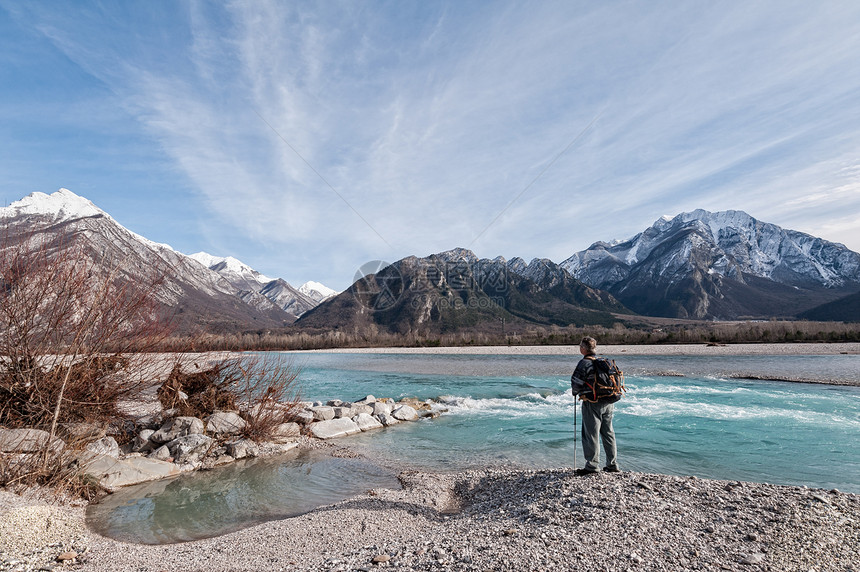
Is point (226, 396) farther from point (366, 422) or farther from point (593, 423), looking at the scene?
point (593, 423)

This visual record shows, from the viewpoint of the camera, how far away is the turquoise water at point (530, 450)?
8.52 m

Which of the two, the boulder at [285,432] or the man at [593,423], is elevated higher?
the man at [593,423]

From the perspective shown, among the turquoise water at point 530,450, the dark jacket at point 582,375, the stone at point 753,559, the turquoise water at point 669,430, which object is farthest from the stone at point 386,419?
the stone at point 753,559

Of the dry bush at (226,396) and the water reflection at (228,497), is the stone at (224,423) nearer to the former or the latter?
the dry bush at (226,396)

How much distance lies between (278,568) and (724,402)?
22.7 metres

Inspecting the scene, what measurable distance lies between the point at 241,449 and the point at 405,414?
7729mm

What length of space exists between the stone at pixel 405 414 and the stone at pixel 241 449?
6.85 meters

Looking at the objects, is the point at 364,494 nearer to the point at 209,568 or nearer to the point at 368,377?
Answer: the point at 209,568

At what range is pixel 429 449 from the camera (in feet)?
43.9

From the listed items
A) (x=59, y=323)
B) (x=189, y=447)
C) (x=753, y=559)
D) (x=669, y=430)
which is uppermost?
(x=59, y=323)

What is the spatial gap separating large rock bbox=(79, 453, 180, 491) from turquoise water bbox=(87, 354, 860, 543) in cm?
36

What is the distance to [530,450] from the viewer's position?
12766mm

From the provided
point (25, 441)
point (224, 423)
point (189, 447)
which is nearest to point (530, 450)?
point (224, 423)

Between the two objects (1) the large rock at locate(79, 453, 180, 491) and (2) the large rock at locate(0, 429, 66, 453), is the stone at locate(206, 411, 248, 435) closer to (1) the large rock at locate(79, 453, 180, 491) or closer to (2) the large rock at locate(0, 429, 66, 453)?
(1) the large rock at locate(79, 453, 180, 491)
